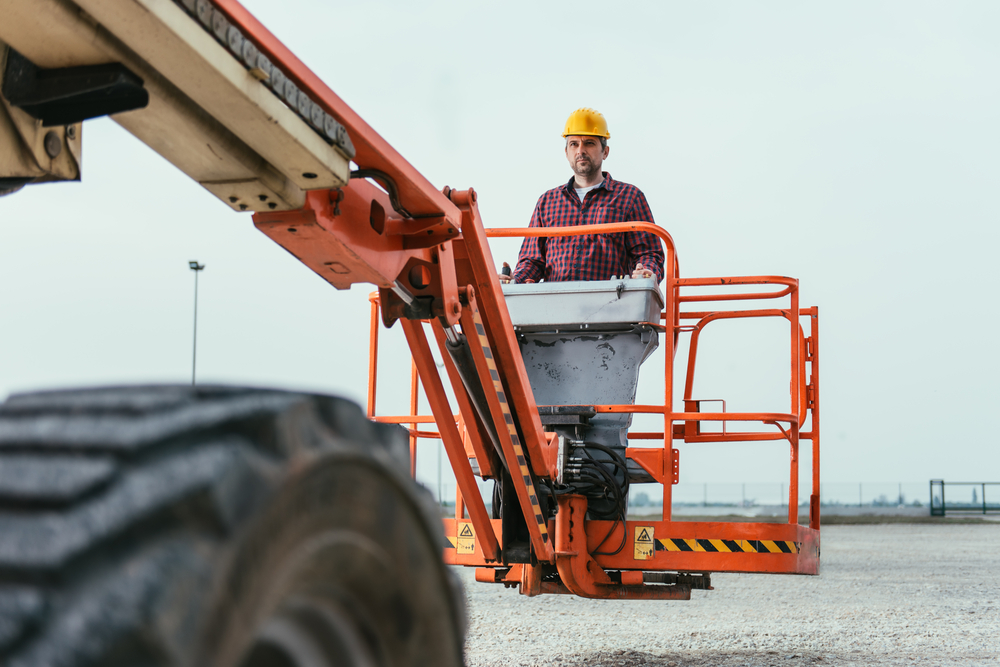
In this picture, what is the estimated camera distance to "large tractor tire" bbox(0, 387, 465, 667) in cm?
90

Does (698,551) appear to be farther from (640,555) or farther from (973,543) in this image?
(973,543)

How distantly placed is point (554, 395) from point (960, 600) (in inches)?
238

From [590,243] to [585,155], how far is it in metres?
0.84

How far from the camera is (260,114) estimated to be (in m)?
2.29

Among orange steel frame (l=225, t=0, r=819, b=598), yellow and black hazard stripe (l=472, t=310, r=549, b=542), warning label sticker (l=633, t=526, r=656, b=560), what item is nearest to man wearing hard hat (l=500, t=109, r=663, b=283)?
orange steel frame (l=225, t=0, r=819, b=598)

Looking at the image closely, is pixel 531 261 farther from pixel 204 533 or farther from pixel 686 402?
pixel 204 533

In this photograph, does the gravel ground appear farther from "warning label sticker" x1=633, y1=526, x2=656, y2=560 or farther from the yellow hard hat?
the yellow hard hat

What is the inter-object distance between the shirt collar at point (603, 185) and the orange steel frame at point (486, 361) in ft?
3.57

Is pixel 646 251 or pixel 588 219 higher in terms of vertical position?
pixel 588 219

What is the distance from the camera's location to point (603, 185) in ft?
22.0

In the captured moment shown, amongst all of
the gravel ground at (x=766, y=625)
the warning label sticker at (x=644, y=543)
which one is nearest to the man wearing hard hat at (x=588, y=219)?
the warning label sticker at (x=644, y=543)

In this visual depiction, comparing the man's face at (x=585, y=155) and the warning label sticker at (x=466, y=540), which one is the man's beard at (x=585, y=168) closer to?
the man's face at (x=585, y=155)

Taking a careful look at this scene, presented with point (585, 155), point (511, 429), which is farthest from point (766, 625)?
point (511, 429)

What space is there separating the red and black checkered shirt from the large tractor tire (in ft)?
15.4
